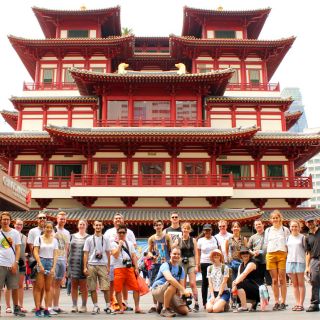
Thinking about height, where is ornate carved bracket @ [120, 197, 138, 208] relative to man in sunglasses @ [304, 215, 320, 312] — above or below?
above

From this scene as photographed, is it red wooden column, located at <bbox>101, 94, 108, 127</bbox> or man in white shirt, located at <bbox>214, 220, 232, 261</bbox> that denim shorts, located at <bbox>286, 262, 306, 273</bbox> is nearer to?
man in white shirt, located at <bbox>214, 220, 232, 261</bbox>

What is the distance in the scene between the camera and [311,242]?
9570 mm

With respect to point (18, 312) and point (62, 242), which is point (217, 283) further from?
point (18, 312)

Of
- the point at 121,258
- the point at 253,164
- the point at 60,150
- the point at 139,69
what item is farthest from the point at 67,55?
the point at 121,258

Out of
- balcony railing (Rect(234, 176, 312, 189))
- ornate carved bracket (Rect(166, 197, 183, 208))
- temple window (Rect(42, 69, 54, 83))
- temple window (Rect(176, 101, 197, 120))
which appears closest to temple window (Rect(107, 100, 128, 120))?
temple window (Rect(176, 101, 197, 120))

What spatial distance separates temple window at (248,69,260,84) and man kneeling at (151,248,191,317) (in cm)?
2669

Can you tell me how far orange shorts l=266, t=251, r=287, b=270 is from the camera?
388 inches

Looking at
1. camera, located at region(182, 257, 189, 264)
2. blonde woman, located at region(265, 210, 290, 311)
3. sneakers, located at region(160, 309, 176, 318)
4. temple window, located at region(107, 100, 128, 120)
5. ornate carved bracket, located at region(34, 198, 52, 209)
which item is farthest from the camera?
temple window, located at region(107, 100, 128, 120)

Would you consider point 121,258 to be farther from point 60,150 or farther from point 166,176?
point 60,150

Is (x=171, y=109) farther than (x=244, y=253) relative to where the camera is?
Yes

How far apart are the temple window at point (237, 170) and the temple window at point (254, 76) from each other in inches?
310

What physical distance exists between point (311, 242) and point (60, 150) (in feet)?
72.8

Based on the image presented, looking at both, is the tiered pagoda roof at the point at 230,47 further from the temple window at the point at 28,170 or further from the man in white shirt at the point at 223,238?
the man in white shirt at the point at 223,238

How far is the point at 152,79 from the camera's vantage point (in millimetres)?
29031
